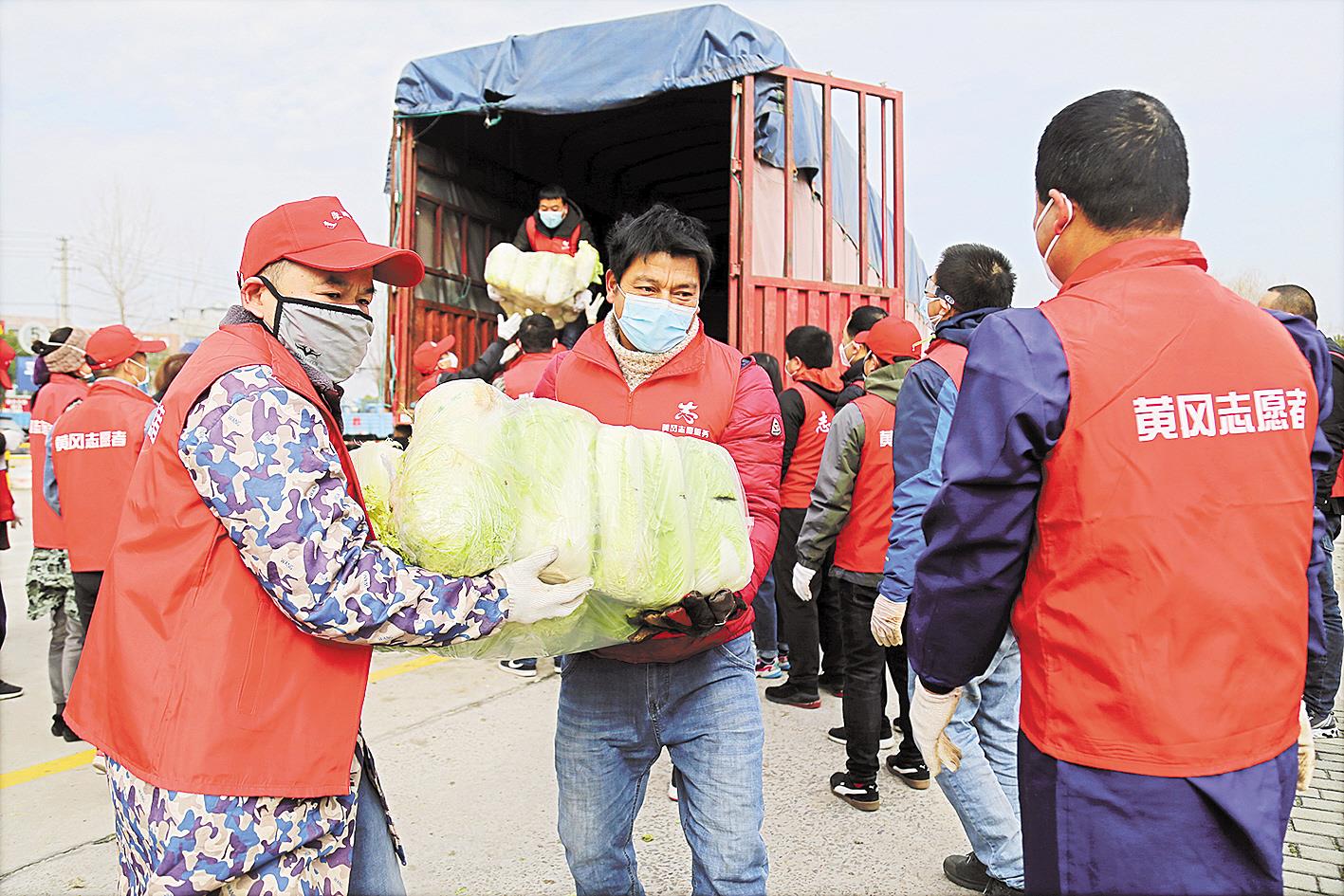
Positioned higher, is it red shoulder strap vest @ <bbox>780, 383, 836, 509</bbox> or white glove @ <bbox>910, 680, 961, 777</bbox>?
red shoulder strap vest @ <bbox>780, 383, 836, 509</bbox>

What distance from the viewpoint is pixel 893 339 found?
407cm

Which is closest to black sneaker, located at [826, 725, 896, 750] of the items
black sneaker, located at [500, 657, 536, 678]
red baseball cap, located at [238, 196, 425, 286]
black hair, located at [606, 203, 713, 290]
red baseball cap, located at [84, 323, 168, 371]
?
black sneaker, located at [500, 657, 536, 678]

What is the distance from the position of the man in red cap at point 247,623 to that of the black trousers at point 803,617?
344 cm

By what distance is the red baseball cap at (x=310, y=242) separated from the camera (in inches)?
72.9

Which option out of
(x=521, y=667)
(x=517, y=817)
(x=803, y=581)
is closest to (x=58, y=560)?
(x=521, y=667)

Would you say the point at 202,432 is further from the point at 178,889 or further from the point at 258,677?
the point at 178,889

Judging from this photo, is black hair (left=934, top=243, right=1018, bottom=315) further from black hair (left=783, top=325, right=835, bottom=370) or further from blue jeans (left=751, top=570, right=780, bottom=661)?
blue jeans (left=751, top=570, right=780, bottom=661)

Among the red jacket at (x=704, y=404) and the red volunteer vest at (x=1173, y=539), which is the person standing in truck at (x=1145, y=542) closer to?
the red volunteer vest at (x=1173, y=539)

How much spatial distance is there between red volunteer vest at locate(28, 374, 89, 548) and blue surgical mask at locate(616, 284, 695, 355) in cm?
373

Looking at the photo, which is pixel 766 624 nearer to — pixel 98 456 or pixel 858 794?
pixel 858 794

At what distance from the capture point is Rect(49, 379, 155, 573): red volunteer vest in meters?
4.38

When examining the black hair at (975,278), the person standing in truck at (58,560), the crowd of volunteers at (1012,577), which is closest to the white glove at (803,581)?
the black hair at (975,278)

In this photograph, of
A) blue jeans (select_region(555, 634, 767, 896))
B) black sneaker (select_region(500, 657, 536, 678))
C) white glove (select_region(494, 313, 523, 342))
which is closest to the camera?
blue jeans (select_region(555, 634, 767, 896))

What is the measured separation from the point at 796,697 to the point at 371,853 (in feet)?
11.6
